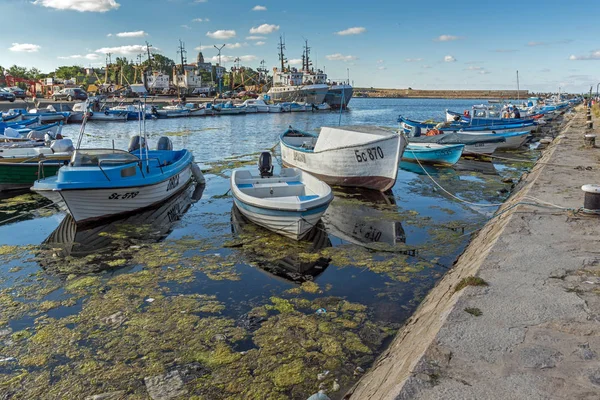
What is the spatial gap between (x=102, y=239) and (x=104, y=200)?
54.5 inches

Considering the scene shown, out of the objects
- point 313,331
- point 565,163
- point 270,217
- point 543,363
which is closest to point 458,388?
point 543,363

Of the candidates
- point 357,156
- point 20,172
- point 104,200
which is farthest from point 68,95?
point 357,156

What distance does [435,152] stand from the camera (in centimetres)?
2108

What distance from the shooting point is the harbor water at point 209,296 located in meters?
5.29

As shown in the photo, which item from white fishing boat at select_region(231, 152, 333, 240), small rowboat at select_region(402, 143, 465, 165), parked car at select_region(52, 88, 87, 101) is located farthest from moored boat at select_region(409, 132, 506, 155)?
parked car at select_region(52, 88, 87, 101)

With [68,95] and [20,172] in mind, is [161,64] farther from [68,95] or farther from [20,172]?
[20,172]

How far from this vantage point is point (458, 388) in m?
3.54

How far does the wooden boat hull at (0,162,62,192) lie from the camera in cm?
1512

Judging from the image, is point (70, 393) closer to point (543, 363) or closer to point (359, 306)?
point (359, 306)

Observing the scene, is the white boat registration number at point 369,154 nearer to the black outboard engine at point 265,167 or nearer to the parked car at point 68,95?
the black outboard engine at point 265,167

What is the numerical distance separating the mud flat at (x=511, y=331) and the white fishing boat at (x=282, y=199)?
11.8 ft

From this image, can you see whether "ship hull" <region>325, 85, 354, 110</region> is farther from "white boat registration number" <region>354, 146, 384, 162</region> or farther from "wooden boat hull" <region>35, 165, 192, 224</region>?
"wooden boat hull" <region>35, 165, 192, 224</region>

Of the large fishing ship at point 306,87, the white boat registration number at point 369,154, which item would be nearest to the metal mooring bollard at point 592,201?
the white boat registration number at point 369,154

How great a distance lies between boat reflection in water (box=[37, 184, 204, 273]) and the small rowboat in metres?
12.7
